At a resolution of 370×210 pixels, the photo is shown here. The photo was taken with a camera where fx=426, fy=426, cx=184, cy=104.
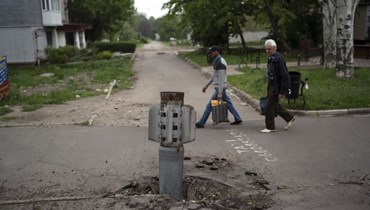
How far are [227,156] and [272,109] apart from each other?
6.27 ft

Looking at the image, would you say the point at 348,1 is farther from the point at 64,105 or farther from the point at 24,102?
the point at 24,102

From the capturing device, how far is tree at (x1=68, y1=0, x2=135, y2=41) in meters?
41.4

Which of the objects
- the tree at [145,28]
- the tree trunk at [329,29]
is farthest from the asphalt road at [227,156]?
the tree at [145,28]

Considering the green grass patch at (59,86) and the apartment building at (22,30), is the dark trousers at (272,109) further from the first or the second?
the apartment building at (22,30)

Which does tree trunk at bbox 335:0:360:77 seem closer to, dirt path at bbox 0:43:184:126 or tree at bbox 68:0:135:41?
dirt path at bbox 0:43:184:126

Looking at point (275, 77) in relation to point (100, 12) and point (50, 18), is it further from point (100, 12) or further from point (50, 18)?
point (100, 12)

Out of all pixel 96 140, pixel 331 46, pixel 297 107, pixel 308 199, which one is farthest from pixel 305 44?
pixel 308 199

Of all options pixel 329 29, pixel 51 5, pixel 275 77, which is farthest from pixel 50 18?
pixel 275 77

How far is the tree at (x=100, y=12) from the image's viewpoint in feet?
136

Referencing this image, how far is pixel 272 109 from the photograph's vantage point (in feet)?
27.8

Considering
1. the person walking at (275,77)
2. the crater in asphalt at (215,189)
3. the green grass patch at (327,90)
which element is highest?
the person walking at (275,77)

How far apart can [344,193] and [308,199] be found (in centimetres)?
53

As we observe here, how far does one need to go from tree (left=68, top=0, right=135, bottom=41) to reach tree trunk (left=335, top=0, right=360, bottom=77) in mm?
30903

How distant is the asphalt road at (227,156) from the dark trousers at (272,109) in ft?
0.94
